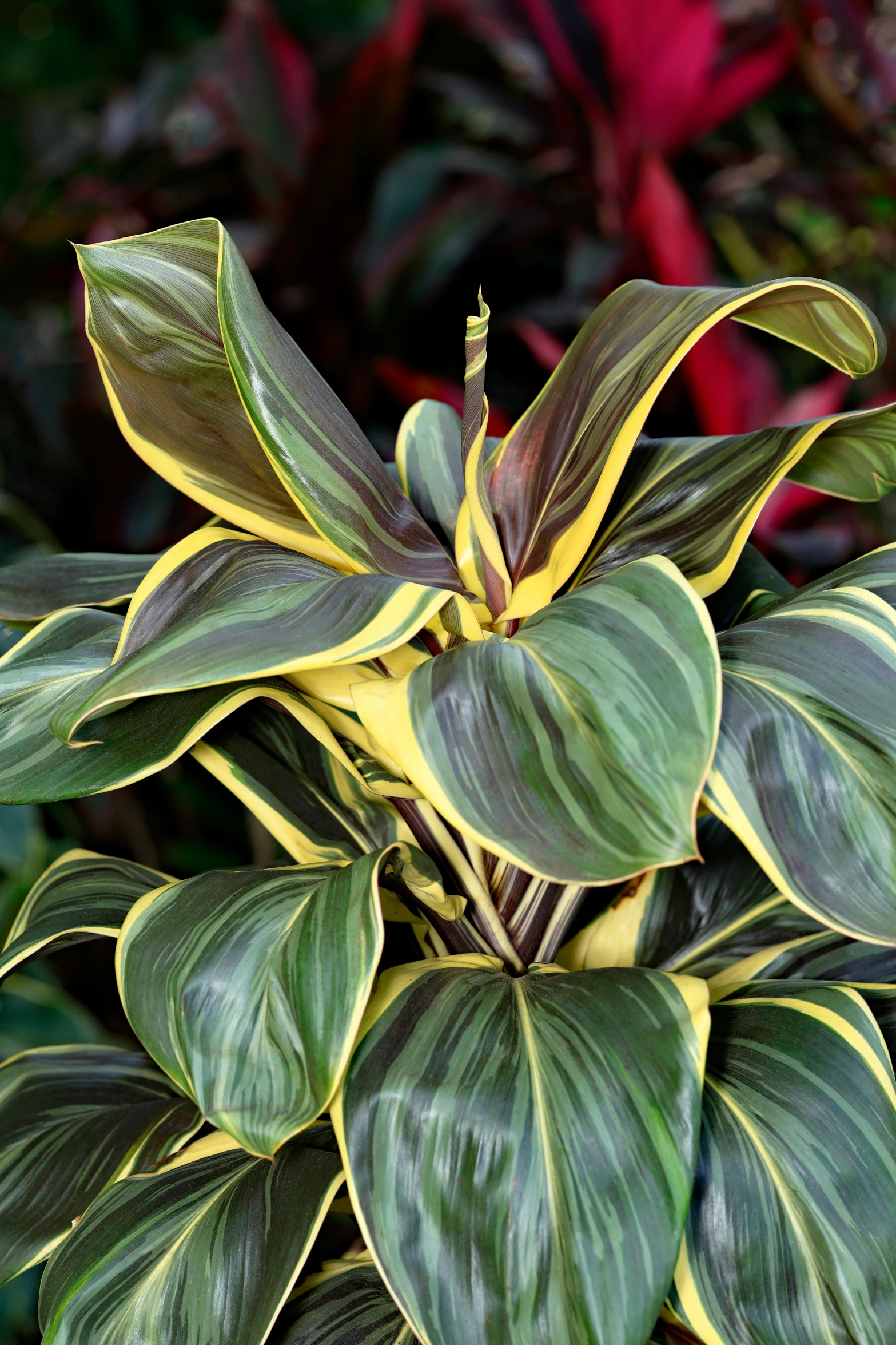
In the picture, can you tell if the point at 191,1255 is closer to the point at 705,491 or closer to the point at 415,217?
the point at 705,491

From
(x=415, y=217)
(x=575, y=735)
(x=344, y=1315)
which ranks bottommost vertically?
(x=344, y=1315)

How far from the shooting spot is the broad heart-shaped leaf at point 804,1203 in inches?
16.6

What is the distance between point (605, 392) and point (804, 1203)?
36 centimetres

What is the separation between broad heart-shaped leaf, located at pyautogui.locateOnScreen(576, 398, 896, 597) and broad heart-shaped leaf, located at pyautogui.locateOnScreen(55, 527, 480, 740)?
0.40 feet

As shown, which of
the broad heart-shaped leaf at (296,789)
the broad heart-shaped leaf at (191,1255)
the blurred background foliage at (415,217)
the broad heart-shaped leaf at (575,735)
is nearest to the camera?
the broad heart-shaped leaf at (575,735)

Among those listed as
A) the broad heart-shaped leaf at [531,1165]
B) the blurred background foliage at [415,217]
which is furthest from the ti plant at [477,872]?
the blurred background foliage at [415,217]

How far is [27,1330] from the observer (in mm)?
1211

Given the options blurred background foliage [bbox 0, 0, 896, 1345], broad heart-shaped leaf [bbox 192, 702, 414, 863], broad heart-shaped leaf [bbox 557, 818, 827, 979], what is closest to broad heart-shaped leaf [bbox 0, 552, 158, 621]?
broad heart-shaped leaf [bbox 192, 702, 414, 863]

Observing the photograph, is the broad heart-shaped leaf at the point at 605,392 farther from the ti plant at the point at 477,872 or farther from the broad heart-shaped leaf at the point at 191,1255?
the broad heart-shaped leaf at the point at 191,1255

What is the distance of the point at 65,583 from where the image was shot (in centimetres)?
61

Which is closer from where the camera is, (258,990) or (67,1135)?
(258,990)

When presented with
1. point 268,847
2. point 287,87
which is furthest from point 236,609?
point 287,87

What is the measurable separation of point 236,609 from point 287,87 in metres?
1.39

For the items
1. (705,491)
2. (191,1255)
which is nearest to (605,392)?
(705,491)
